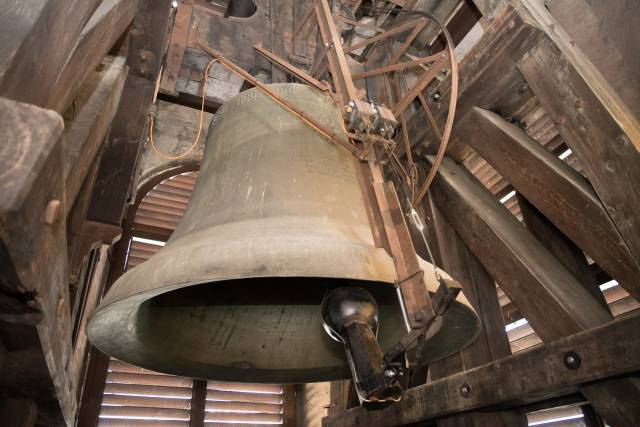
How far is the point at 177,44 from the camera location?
3207mm

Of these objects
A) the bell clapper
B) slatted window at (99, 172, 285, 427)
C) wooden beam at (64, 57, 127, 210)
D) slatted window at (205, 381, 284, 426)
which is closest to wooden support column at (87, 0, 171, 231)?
wooden beam at (64, 57, 127, 210)

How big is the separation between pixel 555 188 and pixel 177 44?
2585mm

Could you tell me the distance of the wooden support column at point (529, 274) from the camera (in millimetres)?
1485

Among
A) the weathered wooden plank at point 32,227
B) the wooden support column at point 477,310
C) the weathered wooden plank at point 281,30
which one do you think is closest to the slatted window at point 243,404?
the wooden support column at point 477,310

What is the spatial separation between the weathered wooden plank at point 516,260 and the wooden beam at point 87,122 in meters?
1.65

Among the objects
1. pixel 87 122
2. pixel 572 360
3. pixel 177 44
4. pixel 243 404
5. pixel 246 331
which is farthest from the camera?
pixel 243 404

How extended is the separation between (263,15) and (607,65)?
2.19m

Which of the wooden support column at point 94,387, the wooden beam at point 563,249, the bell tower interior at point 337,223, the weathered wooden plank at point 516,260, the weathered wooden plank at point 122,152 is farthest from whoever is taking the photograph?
the wooden support column at point 94,387

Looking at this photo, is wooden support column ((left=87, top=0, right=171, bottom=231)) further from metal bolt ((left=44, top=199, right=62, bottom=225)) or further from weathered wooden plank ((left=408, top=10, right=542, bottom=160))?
weathered wooden plank ((left=408, top=10, right=542, bottom=160))

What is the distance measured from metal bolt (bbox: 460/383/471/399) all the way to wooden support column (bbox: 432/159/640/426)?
35cm

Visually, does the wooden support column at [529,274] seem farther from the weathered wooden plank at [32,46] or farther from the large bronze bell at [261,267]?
the weathered wooden plank at [32,46]

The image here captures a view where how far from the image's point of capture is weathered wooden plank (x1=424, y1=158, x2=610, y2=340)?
5.75 feet

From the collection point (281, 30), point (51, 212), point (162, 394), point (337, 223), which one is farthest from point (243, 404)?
point (51, 212)

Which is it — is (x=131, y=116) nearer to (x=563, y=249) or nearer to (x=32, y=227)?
(x=32, y=227)
